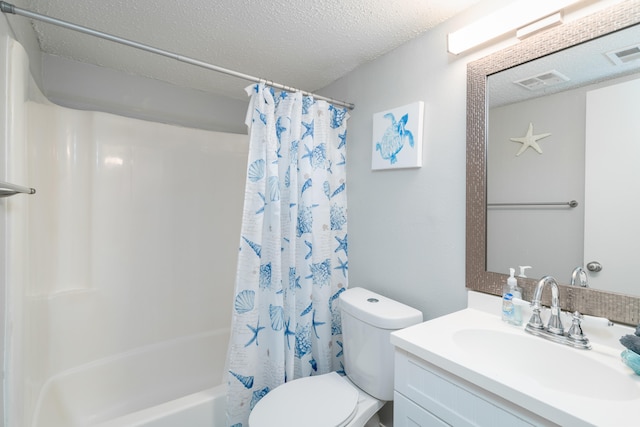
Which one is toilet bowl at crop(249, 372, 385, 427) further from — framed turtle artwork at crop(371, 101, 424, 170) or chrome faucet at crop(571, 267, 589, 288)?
framed turtle artwork at crop(371, 101, 424, 170)

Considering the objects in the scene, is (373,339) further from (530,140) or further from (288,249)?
(530,140)

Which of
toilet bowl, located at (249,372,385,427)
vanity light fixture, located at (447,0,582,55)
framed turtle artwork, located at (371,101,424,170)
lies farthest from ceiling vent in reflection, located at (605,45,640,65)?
toilet bowl, located at (249,372,385,427)

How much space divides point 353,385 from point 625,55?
5.58 feet

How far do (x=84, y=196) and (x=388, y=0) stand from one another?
207cm

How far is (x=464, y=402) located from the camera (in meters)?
0.87

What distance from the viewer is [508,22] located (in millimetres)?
1172

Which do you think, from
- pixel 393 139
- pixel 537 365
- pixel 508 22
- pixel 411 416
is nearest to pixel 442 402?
pixel 411 416

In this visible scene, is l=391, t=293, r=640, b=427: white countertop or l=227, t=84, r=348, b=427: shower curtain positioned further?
l=227, t=84, r=348, b=427: shower curtain

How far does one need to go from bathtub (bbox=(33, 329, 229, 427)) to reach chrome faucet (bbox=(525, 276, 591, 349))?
142 cm

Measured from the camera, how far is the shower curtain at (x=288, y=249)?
4.93ft

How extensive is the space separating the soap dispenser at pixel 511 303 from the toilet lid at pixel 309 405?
29.3 inches

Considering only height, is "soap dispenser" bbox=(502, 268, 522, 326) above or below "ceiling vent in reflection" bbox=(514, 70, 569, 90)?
below

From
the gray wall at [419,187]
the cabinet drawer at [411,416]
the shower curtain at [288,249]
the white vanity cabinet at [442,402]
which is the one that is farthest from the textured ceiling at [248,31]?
the cabinet drawer at [411,416]

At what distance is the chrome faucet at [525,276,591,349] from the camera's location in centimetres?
96
